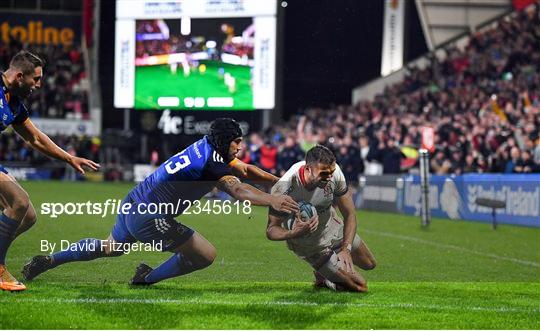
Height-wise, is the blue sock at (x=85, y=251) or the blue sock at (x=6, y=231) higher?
the blue sock at (x=6, y=231)

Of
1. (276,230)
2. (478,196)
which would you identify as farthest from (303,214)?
(478,196)

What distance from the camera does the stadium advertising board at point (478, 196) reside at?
16873 mm

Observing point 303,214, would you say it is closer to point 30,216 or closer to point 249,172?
point 249,172

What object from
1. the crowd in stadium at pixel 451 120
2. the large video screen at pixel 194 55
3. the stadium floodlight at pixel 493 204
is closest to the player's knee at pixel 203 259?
the large video screen at pixel 194 55

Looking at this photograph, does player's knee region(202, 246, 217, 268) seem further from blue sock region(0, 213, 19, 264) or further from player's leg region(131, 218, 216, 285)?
blue sock region(0, 213, 19, 264)

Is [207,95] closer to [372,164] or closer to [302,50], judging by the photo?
[302,50]

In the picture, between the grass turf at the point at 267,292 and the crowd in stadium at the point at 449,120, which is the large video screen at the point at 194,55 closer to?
the grass turf at the point at 267,292

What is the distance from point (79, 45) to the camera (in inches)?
1496

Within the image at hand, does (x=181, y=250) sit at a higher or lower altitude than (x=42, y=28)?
lower

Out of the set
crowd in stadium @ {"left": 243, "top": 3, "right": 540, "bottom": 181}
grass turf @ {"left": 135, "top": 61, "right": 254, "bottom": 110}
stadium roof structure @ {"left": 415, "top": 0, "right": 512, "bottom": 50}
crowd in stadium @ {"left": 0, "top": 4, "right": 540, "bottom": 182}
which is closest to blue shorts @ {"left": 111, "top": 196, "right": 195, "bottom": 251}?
grass turf @ {"left": 135, "top": 61, "right": 254, "bottom": 110}

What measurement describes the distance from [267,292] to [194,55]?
473 cm

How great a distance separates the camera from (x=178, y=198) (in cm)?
805

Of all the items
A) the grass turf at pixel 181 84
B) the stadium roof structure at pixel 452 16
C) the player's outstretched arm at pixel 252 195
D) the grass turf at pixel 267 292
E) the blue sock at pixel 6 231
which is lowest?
the grass turf at pixel 267 292

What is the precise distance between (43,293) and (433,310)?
120 inches
